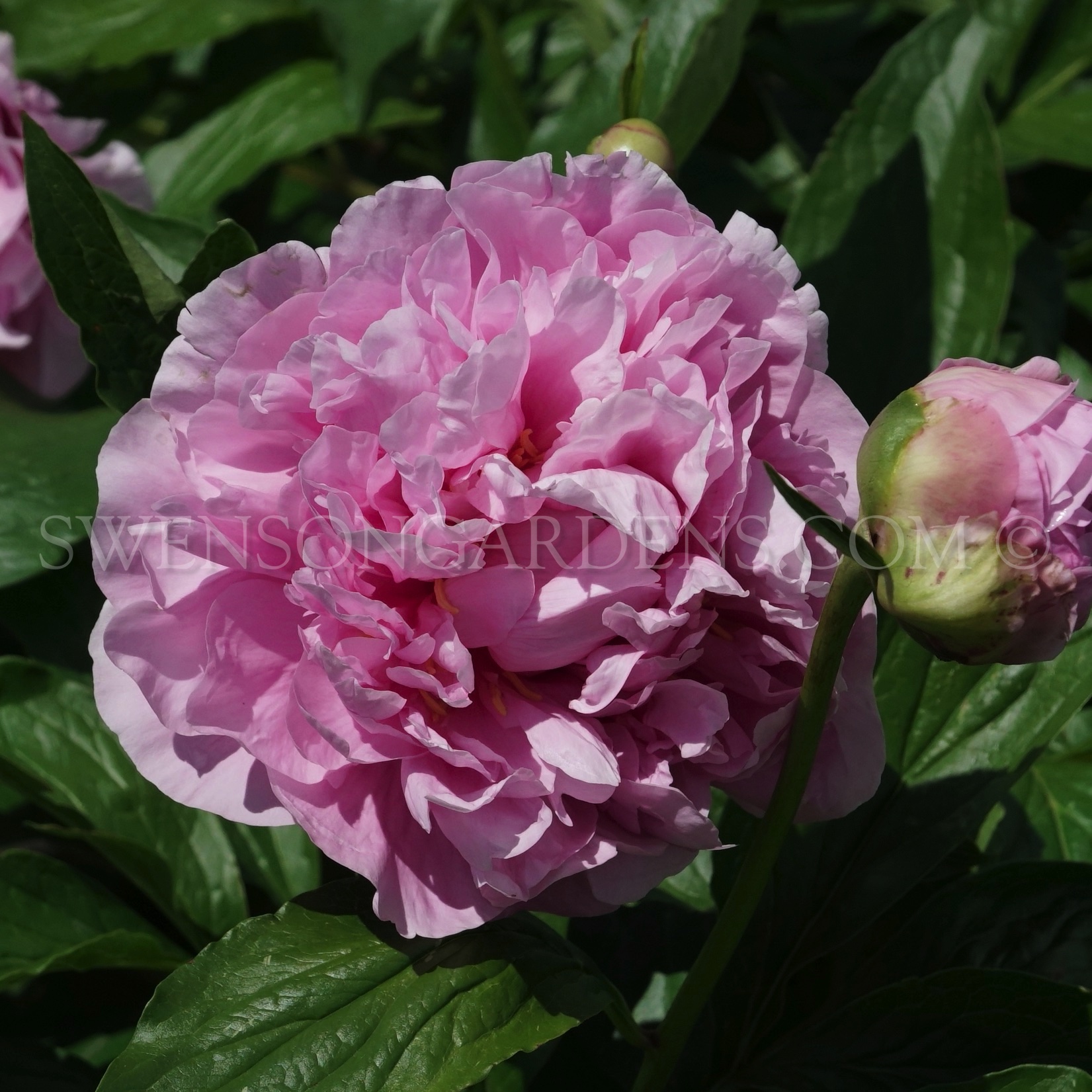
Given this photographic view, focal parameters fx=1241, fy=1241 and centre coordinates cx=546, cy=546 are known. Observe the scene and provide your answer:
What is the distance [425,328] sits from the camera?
2.41 ft

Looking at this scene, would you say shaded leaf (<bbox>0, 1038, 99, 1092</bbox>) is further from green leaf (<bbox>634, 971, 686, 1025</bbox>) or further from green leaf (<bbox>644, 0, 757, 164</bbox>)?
green leaf (<bbox>644, 0, 757, 164</bbox>)

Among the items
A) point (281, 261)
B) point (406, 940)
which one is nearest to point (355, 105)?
point (281, 261)

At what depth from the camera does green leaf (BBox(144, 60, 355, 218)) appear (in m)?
1.57

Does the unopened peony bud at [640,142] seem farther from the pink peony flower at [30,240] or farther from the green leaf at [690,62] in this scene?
the pink peony flower at [30,240]

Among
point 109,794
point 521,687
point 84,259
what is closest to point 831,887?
point 521,687

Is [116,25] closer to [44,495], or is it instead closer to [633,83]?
[44,495]

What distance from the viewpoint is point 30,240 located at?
1.49 meters

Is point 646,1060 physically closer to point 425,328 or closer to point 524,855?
point 524,855

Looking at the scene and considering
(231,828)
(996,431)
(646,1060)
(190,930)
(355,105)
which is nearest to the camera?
(996,431)

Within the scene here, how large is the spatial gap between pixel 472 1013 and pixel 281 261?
19.4 inches

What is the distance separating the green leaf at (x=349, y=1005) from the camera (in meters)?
0.76

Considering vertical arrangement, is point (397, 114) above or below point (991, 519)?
below

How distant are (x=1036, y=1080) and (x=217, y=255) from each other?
0.79m

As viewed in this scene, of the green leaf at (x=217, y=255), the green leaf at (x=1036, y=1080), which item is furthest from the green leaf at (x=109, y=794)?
the green leaf at (x=1036, y=1080)
